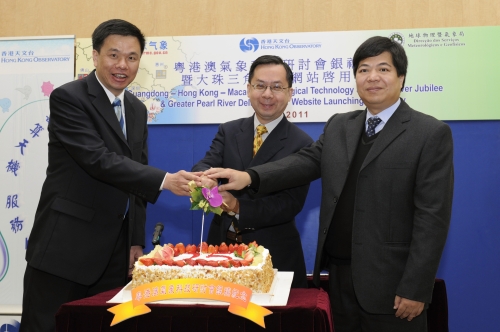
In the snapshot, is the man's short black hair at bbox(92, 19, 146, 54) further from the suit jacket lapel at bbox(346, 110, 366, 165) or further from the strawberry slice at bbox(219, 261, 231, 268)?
the strawberry slice at bbox(219, 261, 231, 268)

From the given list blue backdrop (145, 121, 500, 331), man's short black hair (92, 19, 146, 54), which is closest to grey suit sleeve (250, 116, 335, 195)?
man's short black hair (92, 19, 146, 54)

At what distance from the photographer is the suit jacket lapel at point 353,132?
92.1 inches

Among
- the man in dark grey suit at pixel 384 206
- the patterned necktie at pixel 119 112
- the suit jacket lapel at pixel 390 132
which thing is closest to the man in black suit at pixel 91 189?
the patterned necktie at pixel 119 112

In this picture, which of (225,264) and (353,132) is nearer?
(225,264)

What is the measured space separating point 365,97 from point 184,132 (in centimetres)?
208

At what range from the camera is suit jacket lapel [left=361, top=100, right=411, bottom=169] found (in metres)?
2.22

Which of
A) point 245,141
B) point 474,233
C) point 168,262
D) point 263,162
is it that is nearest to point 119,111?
point 245,141

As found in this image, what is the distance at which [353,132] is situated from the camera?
241 centimetres

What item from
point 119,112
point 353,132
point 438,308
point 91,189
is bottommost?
point 438,308

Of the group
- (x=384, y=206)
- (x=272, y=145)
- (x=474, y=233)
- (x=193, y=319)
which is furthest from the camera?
(x=474, y=233)

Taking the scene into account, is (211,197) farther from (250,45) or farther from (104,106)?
(250,45)

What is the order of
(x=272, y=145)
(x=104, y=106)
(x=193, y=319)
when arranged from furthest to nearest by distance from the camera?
(x=272, y=145)
(x=104, y=106)
(x=193, y=319)

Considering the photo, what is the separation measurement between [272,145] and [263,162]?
0.11m

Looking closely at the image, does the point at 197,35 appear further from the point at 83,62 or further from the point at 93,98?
the point at 93,98
